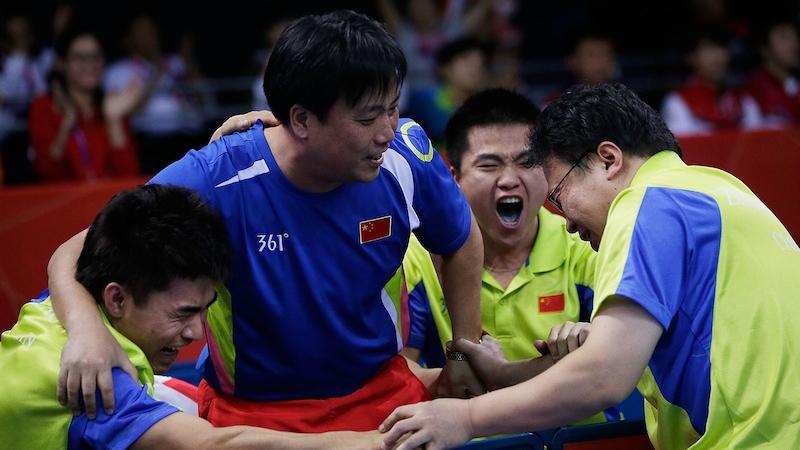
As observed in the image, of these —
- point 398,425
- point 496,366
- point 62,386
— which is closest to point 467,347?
point 496,366

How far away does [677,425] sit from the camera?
2.88 m

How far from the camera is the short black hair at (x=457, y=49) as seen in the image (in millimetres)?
7695

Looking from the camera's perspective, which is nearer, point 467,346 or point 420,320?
point 467,346

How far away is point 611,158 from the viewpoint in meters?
2.91

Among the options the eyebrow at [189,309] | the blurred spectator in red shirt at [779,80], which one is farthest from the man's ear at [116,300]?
the blurred spectator in red shirt at [779,80]

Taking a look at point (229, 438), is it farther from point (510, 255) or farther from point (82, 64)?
point (82, 64)

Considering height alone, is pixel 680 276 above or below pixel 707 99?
above

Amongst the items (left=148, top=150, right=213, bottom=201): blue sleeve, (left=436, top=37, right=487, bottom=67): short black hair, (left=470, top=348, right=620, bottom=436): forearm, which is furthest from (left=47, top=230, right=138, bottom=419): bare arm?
(left=436, top=37, right=487, bottom=67): short black hair

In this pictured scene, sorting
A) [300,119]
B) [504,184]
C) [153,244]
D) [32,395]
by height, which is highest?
[300,119]

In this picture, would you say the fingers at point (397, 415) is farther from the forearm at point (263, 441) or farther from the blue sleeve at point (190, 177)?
the blue sleeve at point (190, 177)

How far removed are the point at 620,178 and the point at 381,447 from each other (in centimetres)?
92

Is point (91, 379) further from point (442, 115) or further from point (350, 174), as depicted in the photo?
point (442, 115)

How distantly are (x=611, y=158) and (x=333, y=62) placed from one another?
760 millimetres

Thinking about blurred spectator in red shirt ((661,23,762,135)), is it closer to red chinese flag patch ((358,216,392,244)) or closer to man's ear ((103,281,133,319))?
red chinese flag patch ((358,216,392,244))
